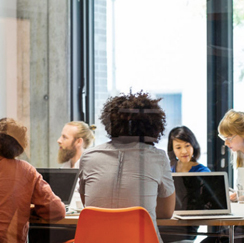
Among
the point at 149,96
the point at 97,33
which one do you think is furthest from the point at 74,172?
the point at 97,33

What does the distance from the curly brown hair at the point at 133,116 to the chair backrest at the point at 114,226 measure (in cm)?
45

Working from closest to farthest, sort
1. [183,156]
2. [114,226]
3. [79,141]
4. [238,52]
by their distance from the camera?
[114,226] → [183,156] → [79,141] → [238,52]

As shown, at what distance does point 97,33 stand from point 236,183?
119 centimetres

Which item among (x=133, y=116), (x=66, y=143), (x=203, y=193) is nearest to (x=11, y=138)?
(x=66, y=143)

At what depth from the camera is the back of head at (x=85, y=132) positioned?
2087mm

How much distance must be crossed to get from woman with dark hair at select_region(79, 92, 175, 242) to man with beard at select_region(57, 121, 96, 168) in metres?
0.10

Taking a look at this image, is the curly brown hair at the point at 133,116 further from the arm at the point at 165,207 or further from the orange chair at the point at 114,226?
the orange chair at the point at 114,226

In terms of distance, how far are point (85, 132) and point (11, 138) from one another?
44 cm

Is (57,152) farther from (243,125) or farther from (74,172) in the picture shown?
(243,125)

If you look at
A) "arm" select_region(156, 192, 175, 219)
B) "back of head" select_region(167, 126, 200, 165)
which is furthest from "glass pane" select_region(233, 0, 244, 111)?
"arm" select_region(156, 192, 175, 219)

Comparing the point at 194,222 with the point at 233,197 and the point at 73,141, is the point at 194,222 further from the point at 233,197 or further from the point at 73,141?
the point at 73,141

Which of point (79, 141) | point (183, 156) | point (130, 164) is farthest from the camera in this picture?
point (79, 141)

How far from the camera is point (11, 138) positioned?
7.15 feet

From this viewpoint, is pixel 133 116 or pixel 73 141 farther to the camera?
pixel 73 141
